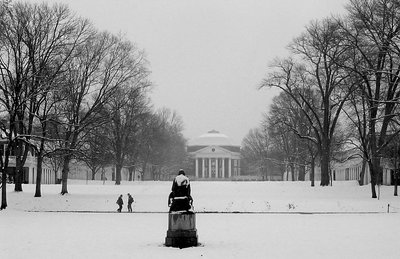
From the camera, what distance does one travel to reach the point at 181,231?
66.5 feet

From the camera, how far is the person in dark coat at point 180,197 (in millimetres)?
20781

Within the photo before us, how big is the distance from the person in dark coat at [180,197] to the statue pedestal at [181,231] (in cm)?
28

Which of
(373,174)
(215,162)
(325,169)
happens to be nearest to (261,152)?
(215,162)

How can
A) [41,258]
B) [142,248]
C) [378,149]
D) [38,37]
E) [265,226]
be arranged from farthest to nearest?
[378,149], [38,37], [265,226], [142,248], [41,258]

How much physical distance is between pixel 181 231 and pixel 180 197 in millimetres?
1272

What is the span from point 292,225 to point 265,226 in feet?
4.48

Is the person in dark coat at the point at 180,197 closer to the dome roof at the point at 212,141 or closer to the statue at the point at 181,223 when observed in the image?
the statue at the point at 181,223

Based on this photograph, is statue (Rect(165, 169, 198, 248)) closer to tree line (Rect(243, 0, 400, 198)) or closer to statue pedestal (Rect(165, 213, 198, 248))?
statue pedestal (Rect(165, 213, 198, 248))

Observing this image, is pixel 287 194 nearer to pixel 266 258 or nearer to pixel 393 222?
pixel 393 222

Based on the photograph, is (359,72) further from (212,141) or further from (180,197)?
(212,141)

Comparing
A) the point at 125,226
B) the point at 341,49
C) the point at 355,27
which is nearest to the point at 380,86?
the point at 341,49

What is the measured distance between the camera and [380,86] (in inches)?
1893

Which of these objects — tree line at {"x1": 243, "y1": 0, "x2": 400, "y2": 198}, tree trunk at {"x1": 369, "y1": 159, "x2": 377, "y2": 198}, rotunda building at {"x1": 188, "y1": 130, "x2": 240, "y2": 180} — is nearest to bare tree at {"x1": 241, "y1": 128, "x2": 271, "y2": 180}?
rotunda building at {"x1": 188, "y1": 130, "x2": 240, "y2": 180}

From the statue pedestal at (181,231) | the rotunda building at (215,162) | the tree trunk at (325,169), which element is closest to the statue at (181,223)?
the statue pedestal at (181,231)
